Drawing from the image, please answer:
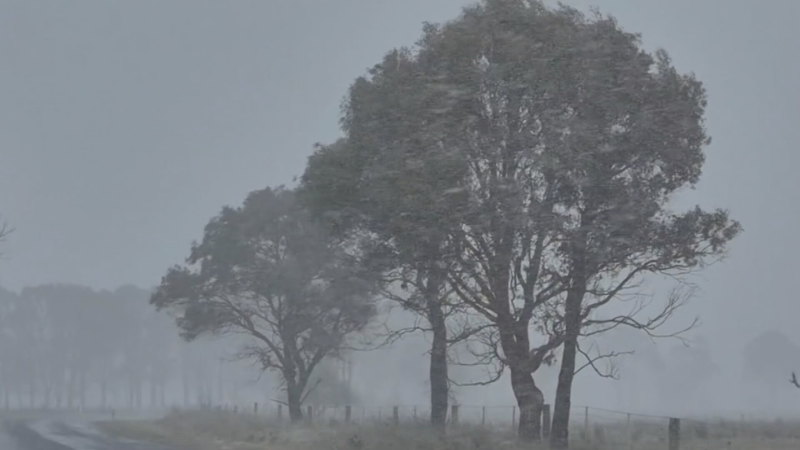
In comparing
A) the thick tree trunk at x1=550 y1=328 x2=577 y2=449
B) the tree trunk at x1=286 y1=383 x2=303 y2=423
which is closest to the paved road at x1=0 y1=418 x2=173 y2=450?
the tree trunk at x1=286 y1=383 x2=303 y2=423

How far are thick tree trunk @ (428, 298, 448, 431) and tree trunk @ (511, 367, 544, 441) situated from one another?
592cm

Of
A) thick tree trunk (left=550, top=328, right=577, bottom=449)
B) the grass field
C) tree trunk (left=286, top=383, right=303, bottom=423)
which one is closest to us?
thick tree trunk (left=550, top=328, right=577, bottom=449)

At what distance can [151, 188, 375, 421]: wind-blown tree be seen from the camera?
54.7 m

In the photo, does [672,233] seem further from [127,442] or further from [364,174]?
[127,442]

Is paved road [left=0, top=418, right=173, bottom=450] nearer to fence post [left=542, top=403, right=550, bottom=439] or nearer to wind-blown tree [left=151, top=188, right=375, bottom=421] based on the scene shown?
wind-blown tree [left=151, top=188, right=375, bottom=421]

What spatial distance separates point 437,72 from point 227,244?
27069mm

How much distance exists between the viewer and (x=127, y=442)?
157 ft

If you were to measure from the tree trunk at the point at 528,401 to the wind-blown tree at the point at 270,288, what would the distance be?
18447 mm

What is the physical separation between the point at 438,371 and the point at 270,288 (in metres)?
15.0

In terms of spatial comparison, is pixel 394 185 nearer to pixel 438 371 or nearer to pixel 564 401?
pixel 564 401

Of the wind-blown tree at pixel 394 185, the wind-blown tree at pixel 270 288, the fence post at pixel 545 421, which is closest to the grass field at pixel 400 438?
the fence post at pixel 545 421

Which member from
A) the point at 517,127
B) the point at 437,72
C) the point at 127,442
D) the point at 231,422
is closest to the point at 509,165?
the point at 517,127

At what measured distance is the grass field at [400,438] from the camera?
112ft

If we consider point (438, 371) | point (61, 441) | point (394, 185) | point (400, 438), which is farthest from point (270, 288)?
point (394, 185)
